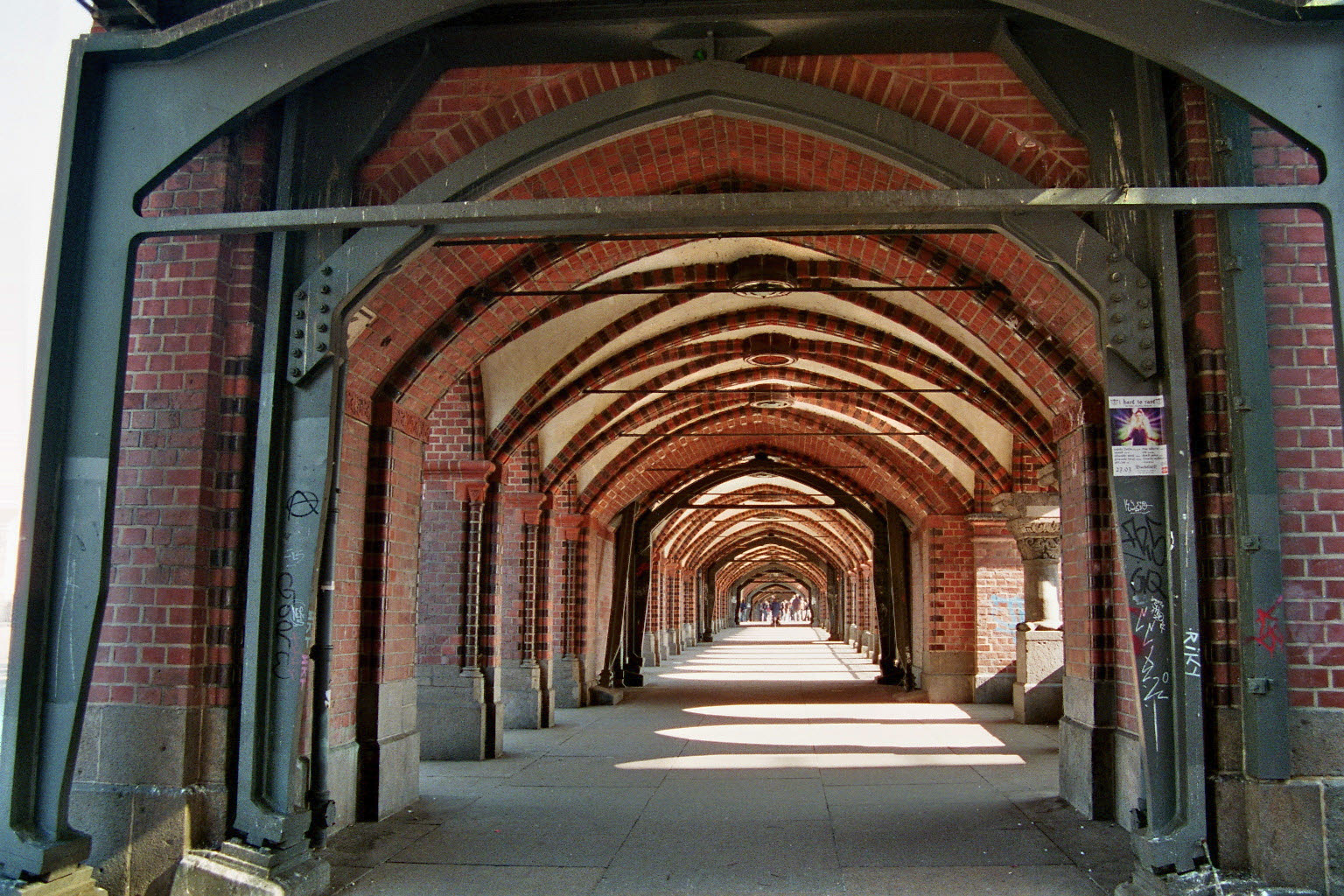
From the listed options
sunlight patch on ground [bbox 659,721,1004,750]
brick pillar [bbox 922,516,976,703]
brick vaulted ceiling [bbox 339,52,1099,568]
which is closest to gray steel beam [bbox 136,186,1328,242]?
brick vaulted ceiling [bbox 339,52,1099,568]

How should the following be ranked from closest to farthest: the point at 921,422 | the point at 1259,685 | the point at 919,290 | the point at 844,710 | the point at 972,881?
the point at 1259,685 < the point at 972,881 < the point at 919,290 < the point at 921,422 < the point at 844,710

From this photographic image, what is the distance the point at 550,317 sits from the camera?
30.2 feet

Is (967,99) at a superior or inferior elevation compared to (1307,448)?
superior

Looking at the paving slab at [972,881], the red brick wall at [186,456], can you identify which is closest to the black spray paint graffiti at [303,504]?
the red brick wall at [186,456]

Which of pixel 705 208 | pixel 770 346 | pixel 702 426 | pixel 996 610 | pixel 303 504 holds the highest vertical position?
pixel 770 346

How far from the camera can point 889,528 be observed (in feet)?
64.6

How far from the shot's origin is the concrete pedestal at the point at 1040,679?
1368 cm

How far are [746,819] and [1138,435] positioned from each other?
3.75 meters

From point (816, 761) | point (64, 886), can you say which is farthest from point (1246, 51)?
point (816, 761)

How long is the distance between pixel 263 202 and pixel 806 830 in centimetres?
501

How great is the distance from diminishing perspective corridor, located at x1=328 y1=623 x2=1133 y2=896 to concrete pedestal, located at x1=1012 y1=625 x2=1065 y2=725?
44 centimetres

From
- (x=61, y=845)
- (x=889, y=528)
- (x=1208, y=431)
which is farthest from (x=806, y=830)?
(x=889, y=528)

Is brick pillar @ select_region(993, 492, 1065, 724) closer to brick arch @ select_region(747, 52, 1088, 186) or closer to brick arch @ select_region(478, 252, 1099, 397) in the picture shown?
brick arch @ select_region(478, 252, 1099, 397)

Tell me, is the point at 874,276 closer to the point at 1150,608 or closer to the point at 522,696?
the point at 1150,608
